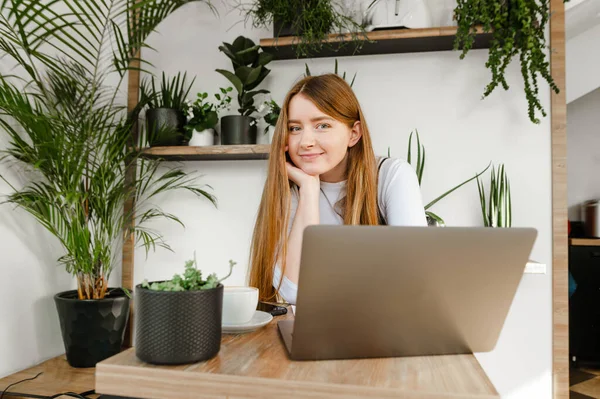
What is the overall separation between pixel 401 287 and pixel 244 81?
→ 1901 mm

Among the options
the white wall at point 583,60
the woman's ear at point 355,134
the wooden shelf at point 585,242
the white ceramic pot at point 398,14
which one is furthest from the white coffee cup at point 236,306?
the wooden shelf at point 585,242

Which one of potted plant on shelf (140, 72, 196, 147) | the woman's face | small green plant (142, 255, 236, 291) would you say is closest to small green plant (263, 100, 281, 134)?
potted plant on shelf (140, 72, 196, 147)

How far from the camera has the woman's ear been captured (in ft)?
5.42

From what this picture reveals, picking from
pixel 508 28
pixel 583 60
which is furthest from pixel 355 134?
pixel 583 60

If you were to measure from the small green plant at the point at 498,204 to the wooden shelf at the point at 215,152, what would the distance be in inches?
43.6

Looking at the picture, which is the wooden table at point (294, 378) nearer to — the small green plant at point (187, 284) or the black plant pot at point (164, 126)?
the small green plant at point (187, 284)

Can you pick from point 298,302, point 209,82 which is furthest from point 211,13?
point 298,302

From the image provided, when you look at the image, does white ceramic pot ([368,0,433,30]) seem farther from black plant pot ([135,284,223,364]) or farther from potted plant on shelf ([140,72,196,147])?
black plant pot ([135,284,223,364])

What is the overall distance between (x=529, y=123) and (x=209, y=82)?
5.67 feet

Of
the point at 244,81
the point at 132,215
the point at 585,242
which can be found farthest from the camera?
the point at 585,242

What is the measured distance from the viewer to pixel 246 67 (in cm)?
226

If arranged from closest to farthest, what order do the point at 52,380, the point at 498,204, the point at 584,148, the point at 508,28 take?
the point at 52,380 < the point at 508,28 < the point at 498,204 < the point at 584,148

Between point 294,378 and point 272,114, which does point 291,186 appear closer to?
point 272,114

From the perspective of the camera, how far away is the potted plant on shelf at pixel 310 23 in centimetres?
219
